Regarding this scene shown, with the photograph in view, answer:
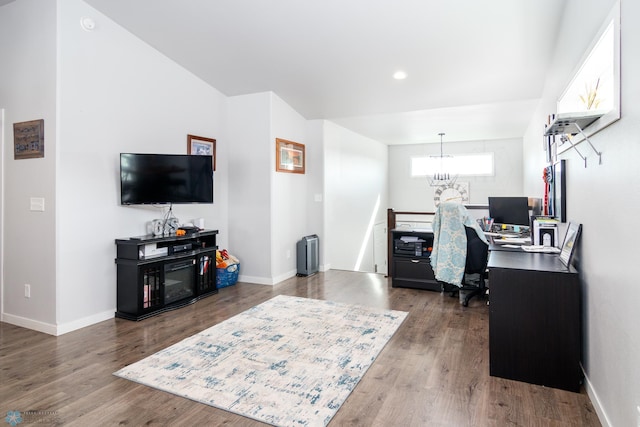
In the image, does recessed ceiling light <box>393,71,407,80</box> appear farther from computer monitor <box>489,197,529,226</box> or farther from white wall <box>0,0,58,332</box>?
white wall <box>0,0,58,332</box>

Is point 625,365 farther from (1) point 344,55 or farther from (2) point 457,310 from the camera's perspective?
(1) point 344,55

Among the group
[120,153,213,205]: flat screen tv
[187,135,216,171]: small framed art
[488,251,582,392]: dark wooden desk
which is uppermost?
[187,135,216,171]: small framed art

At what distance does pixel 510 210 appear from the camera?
14.7ft

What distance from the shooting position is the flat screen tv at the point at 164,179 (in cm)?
366

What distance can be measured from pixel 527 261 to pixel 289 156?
3613mm

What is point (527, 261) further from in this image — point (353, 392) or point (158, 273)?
point (158, 273)

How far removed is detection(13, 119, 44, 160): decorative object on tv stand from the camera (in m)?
3.32

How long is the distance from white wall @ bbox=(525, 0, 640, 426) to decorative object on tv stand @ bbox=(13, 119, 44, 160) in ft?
13.7

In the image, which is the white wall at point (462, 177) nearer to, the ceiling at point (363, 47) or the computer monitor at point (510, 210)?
the ceiling at point (363, 47)

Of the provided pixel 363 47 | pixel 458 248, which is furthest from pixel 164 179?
pixel 458 248

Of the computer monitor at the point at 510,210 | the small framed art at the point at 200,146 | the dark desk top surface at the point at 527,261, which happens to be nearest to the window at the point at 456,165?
the computer monitor at the point at 510,210

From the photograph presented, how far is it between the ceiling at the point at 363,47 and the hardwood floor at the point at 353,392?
2.66 meters

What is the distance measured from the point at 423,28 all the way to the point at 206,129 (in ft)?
9.70

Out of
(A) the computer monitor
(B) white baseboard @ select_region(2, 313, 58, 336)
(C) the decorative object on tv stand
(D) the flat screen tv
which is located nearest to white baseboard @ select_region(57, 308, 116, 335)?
(B) white baseboard @ select_region(2, 313, 58, 336)
